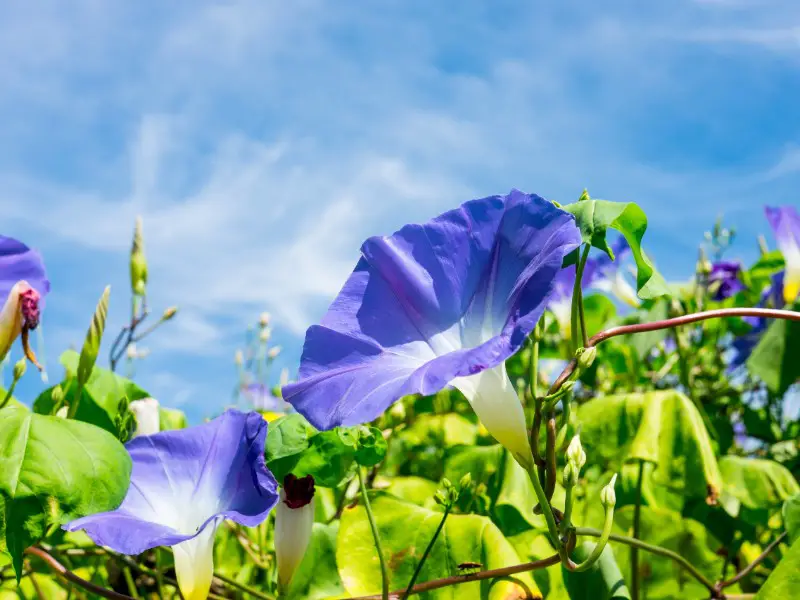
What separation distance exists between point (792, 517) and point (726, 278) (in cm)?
135

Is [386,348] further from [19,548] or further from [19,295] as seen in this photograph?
[19,295]

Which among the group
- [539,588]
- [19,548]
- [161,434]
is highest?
[161,434]

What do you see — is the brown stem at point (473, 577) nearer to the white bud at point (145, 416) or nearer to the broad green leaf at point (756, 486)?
the white bud at point (145, 416)

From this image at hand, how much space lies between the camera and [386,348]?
34.2 inches

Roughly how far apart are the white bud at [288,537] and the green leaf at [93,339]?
339 mm

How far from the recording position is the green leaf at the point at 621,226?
2.81 ft

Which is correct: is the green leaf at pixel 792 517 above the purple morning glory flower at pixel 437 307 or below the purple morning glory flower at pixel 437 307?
below

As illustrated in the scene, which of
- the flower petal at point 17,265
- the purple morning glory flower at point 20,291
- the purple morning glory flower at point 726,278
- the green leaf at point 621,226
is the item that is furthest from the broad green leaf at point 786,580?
the purple morning glory flower at point 726,278

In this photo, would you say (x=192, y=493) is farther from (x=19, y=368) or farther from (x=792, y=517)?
(x=792, y=517)

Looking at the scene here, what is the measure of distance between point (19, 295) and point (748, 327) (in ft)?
6.10

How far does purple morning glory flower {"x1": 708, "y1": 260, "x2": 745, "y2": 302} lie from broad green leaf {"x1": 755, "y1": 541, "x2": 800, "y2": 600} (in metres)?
1.50

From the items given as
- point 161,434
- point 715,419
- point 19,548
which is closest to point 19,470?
point 19,548

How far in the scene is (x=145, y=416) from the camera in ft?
4.01

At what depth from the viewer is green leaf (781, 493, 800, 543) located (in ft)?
3.70
